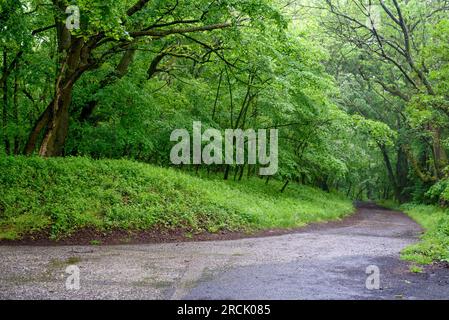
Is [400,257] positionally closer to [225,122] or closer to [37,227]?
[37,227]

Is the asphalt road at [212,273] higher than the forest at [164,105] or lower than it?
lower

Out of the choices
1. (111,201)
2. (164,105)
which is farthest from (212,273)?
(164,105)

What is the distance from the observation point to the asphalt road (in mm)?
6238

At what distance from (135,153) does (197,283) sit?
1603 cm

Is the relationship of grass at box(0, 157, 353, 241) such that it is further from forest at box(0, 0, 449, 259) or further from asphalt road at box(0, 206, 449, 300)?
asphalt road at box(0, 206, 449, 300)

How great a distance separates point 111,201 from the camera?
43.9 feet

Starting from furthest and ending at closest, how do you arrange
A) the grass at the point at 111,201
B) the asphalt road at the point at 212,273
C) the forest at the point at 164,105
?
the forest at the point at 164,105
the grass at the point at 111,201
the asphalt road at the point at 212,273

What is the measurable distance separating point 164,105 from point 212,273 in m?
13.3

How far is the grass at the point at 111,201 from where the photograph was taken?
11828 millimetres

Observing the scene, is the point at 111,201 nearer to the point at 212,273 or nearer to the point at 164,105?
the point at 212,273

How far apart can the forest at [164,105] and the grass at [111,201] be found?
5 cm

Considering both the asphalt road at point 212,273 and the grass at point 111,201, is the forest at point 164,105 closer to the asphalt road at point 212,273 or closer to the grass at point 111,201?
the grass at point 111,201

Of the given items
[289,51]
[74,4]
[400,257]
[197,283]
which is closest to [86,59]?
[74,4]

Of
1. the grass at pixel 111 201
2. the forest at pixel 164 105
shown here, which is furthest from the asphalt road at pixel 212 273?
the forest at pixel 164 105
